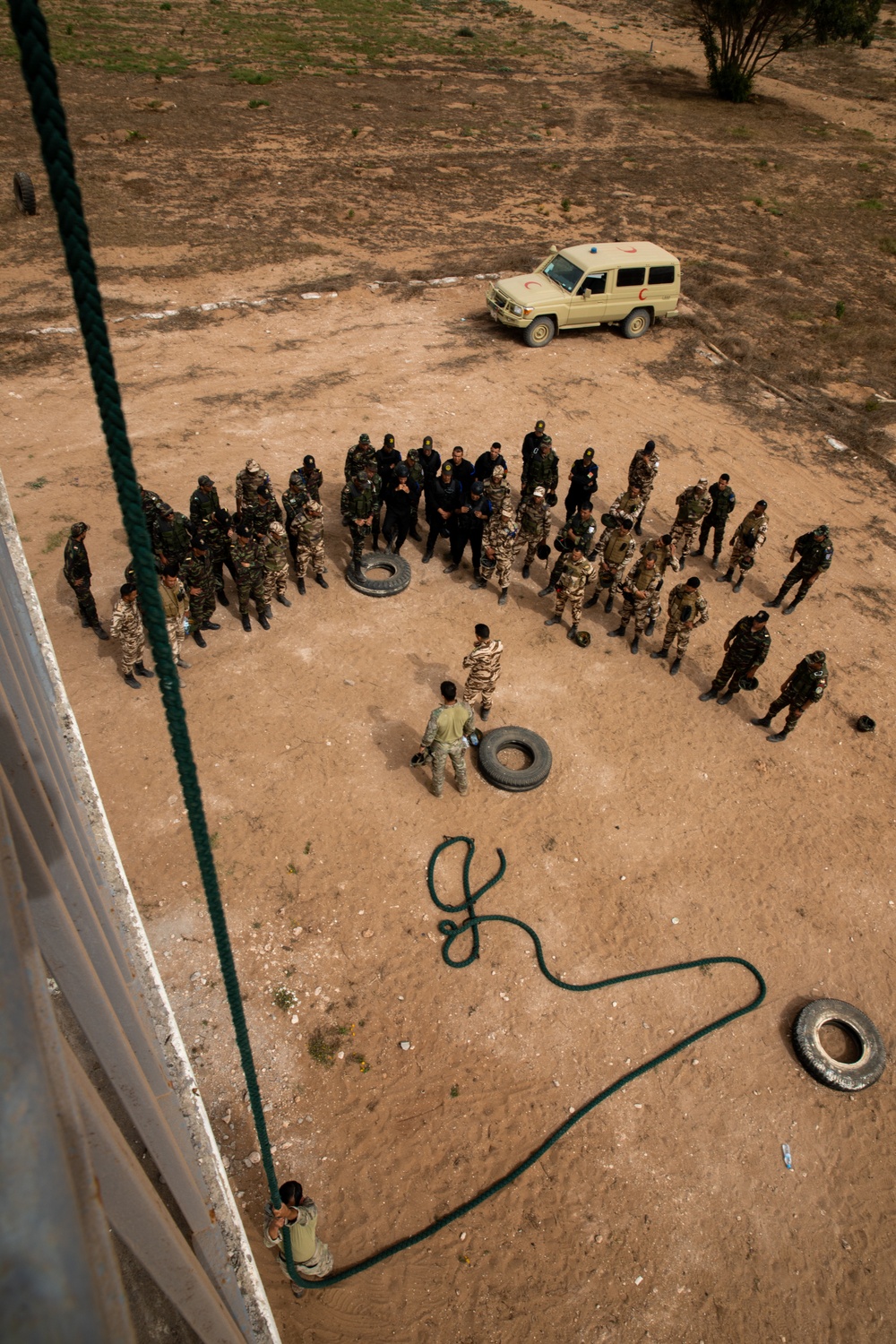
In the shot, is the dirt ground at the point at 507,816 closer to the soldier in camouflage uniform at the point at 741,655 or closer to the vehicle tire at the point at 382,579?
the vehicle tire at the point at 382,579

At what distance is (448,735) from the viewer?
7.91 meters

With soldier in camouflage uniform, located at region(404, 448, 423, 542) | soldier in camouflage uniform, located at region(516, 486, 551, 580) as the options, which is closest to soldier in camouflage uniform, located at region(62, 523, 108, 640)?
soldier in camouflage uniform, located at region(404, 448, 423, 542)

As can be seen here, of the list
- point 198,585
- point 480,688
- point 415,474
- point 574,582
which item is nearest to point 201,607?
point 198,585

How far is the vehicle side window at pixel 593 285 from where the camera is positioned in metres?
16.3

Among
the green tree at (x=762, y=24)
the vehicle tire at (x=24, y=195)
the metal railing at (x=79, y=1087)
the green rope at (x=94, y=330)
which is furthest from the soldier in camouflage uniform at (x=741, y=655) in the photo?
the green tree at (x=762, y=24)

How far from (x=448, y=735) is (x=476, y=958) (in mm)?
2142

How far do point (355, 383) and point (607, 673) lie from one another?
818cm

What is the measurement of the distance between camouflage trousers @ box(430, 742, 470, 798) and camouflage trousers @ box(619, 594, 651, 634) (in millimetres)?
3380

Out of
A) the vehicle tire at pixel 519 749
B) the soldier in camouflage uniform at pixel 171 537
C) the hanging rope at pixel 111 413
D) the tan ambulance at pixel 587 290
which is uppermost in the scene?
the hanging rope at pixel 111 413

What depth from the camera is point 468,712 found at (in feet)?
25.9

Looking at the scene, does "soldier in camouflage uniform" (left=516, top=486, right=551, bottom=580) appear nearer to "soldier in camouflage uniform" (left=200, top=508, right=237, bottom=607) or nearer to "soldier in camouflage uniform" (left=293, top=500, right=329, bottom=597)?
"soldier in camouflage uniform" (left=293, top=500, right=329, bottom=597)

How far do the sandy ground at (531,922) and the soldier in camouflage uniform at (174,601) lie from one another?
2.07 feet

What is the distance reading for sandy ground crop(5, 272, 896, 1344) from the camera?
228 inches

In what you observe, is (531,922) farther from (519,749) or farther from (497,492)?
(497,492)
